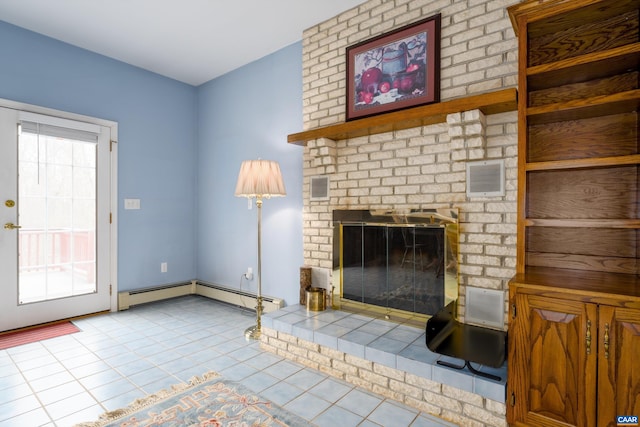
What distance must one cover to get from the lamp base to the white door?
180cm

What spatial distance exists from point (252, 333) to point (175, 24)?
2.89 metres

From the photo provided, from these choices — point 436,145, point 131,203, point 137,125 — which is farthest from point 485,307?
point 137,125

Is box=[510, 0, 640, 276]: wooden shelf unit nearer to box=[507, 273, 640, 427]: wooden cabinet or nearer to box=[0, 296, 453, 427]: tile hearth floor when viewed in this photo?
box=[507, 273, 640, 427]: wooden cabinet

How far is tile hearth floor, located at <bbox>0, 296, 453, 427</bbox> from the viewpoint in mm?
1883

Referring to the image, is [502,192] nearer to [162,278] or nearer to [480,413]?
[480,413]

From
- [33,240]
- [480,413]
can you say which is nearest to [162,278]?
[33,240]

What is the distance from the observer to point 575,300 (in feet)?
4.85

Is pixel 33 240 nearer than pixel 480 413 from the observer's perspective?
No

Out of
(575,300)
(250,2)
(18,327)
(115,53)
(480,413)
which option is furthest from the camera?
(115,53)

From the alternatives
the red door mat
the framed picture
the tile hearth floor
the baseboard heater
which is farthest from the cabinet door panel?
the red door mat

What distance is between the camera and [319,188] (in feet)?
10.3

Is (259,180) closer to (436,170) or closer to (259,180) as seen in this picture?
(259,180)

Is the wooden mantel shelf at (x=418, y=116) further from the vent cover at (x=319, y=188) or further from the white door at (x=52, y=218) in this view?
the white door at (x=52, y=218)

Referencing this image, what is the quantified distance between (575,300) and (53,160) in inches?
169
